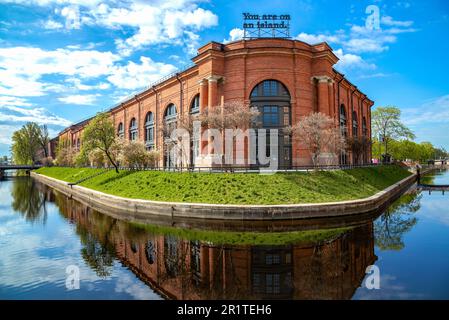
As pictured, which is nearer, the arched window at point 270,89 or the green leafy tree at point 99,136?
the arched window at point 270,89

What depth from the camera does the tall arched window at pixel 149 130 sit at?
52.4 metres

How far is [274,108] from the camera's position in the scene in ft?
111

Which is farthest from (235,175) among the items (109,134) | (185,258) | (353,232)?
(109,134)

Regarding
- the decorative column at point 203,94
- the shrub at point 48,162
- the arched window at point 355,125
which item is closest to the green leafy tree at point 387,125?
the arched window at point 355,125

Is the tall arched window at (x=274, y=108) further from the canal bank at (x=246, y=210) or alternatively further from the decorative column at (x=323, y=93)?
the canal bank at (x=246, y=210)

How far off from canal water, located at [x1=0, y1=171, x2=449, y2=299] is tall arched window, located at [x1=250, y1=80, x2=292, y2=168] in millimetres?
16962

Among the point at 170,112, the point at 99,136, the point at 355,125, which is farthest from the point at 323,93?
the point at 99,136

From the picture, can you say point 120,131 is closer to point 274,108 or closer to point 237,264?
point 274,108

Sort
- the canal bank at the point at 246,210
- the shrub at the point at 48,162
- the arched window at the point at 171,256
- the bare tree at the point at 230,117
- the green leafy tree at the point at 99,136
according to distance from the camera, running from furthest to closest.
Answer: the shrub at the point at 48,162, the green leafy tree at the point at 99,136, the bare tree at the point at 230,117, the canal bank at the point at 246,210, the arched window at the point at 171,256

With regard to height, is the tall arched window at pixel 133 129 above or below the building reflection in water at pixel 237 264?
above

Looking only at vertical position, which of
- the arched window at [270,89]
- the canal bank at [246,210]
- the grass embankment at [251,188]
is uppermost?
the arched window at [270,89]

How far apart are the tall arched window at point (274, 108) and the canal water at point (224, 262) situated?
17.0 m

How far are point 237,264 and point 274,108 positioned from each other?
25.4 metres
